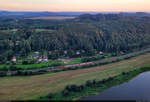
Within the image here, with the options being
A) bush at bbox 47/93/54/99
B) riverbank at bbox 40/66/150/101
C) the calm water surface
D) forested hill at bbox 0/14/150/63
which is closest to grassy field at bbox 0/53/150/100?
bush at bbox 47/93/54/99

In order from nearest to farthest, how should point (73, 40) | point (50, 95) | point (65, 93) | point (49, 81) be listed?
point (50, 95)
point (65, 93)
point (49, 81)
point (73, 40)

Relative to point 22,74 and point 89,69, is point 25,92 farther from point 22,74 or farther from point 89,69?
point 89,69

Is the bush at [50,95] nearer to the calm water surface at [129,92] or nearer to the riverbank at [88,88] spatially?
the riverbank at [88,88]

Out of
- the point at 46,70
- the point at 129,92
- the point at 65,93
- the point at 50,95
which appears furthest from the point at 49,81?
the point at 129,92

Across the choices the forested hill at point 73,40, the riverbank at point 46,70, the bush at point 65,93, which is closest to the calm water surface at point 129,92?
the bush at point 65,93

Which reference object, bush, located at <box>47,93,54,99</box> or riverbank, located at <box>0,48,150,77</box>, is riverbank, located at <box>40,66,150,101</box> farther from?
riverbank, located at <box>0,48,150,77</box>

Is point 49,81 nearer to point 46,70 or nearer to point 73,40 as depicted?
point 46,70

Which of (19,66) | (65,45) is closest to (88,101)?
(19,66)

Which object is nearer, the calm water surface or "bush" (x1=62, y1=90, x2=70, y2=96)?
the calm water surface
